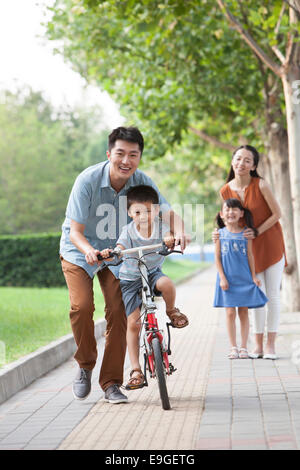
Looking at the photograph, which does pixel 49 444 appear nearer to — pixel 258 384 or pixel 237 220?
pixel 258 384

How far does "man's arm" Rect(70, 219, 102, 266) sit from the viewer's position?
18.3 ft

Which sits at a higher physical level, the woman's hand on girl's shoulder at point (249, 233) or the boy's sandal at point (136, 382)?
the woman's hand on girl's shoulder at point (249, 233)

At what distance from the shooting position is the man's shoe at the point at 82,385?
6.33 meters

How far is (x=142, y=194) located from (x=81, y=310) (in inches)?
38.7

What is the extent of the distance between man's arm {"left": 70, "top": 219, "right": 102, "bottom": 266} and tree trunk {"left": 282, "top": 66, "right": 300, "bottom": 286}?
518cm

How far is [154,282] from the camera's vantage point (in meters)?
6.17

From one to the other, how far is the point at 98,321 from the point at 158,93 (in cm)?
539

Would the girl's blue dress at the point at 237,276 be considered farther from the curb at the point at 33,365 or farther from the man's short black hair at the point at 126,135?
the man's short black hair at the point at 126,135

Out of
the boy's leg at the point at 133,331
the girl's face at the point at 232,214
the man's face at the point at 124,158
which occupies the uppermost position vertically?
the man's face at the point at 124,158

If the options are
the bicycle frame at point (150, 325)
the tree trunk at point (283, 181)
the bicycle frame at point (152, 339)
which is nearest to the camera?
the bicycle frame at point (152, 339)

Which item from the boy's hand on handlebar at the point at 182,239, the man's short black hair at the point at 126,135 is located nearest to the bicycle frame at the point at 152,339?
the boy's hand on handlebar at the point at 182,239

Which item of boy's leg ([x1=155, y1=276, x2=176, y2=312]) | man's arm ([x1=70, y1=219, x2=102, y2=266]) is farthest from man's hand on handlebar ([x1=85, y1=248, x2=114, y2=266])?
boy's leg ([x1=155, y1=276, x2=176, y2=312])

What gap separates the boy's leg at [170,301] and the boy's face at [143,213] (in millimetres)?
448

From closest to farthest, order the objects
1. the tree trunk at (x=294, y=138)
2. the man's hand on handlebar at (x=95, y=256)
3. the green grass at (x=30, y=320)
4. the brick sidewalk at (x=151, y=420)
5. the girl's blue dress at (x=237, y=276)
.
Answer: the brick sidewalk at (x=151, y=420)
the man's hand on handlebar at (x=95, y=256)
the girl's blue dress at (x=237, y=276)
the green grass at (x=30, y=320)
the tree trunk at (x=294, y=138)
